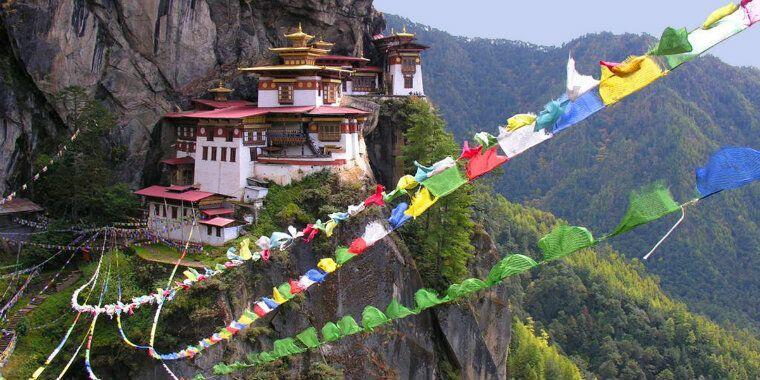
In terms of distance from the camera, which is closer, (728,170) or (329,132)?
(728,170)

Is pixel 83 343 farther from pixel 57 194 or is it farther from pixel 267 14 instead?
pixel 267 14

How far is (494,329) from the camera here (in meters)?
41.9

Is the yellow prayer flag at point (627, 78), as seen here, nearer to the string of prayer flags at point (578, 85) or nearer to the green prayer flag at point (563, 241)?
the string of prayer flags at point (578, 85)

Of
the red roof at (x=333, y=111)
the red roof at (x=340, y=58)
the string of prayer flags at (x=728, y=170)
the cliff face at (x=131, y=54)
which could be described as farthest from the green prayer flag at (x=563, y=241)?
the red roof at (x=340, y=58)

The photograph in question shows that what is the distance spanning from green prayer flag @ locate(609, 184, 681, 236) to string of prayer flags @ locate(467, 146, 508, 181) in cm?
212

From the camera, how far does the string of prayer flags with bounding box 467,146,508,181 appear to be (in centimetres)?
1134

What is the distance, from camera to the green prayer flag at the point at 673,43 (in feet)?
32.7

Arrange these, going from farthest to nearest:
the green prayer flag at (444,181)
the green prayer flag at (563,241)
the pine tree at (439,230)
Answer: the pine tree at (439,230)
the green prayer flag at (444,181)
the green prayer flag at (563,241)

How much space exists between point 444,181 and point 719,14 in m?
4.54

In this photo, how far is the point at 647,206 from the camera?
9.84 metres

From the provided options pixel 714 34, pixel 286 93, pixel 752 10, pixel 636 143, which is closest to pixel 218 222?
pixel 286 93

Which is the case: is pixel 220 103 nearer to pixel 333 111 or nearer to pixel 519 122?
pixel 333 111

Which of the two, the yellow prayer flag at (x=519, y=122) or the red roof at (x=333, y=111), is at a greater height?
the red roof at (x=333, y=111)

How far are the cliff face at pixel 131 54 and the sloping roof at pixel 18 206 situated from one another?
1.05 m
